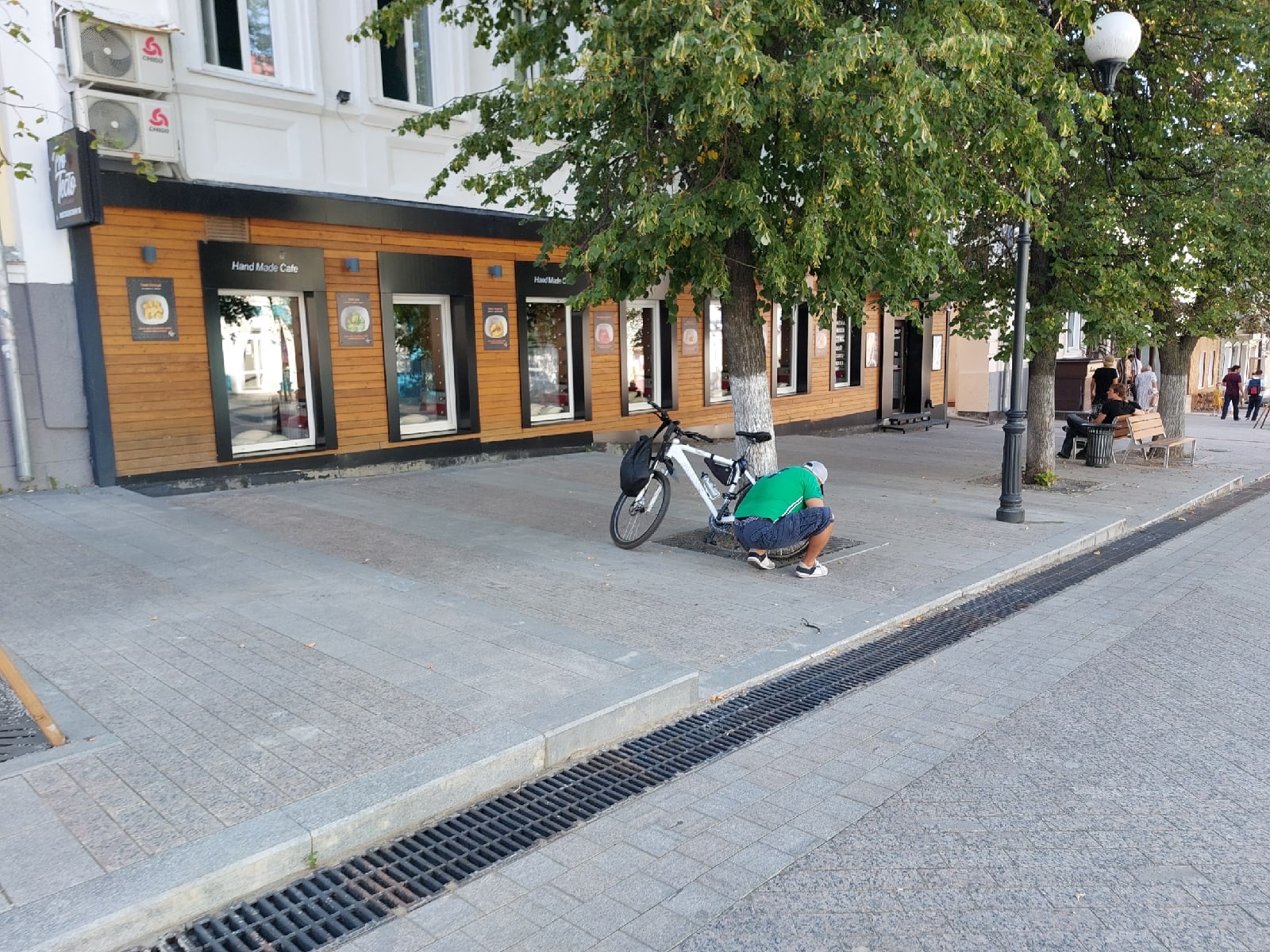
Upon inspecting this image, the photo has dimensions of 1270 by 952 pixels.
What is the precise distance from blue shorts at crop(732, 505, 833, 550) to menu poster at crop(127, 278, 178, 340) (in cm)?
705

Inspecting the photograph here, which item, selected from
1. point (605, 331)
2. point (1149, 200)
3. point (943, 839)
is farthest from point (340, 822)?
point (605, 331)

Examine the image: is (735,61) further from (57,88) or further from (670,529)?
(57,88)

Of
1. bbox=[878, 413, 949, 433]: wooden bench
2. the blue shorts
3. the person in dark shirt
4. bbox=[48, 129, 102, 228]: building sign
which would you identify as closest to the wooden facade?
bbox=[48, 129, 102, 228]: building sign

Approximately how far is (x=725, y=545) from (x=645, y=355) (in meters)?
8.76

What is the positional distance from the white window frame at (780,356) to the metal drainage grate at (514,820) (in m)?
13.3

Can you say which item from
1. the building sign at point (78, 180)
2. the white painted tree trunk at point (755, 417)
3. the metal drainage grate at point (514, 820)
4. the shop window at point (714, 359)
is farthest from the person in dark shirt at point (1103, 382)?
the building sign at point (78, 180)

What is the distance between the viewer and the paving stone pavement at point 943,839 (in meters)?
3.02

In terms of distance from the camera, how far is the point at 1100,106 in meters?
7.23

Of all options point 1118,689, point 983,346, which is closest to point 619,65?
point 1118,689

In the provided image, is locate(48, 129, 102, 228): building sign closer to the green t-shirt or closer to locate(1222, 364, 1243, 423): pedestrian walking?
the green t-shirt

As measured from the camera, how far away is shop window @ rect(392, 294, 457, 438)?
12.9m

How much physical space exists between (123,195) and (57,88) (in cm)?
115

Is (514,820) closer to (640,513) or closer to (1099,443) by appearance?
(640,513)

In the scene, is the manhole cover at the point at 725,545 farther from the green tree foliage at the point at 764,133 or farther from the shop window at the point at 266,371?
the shop window at the point at 266,371
